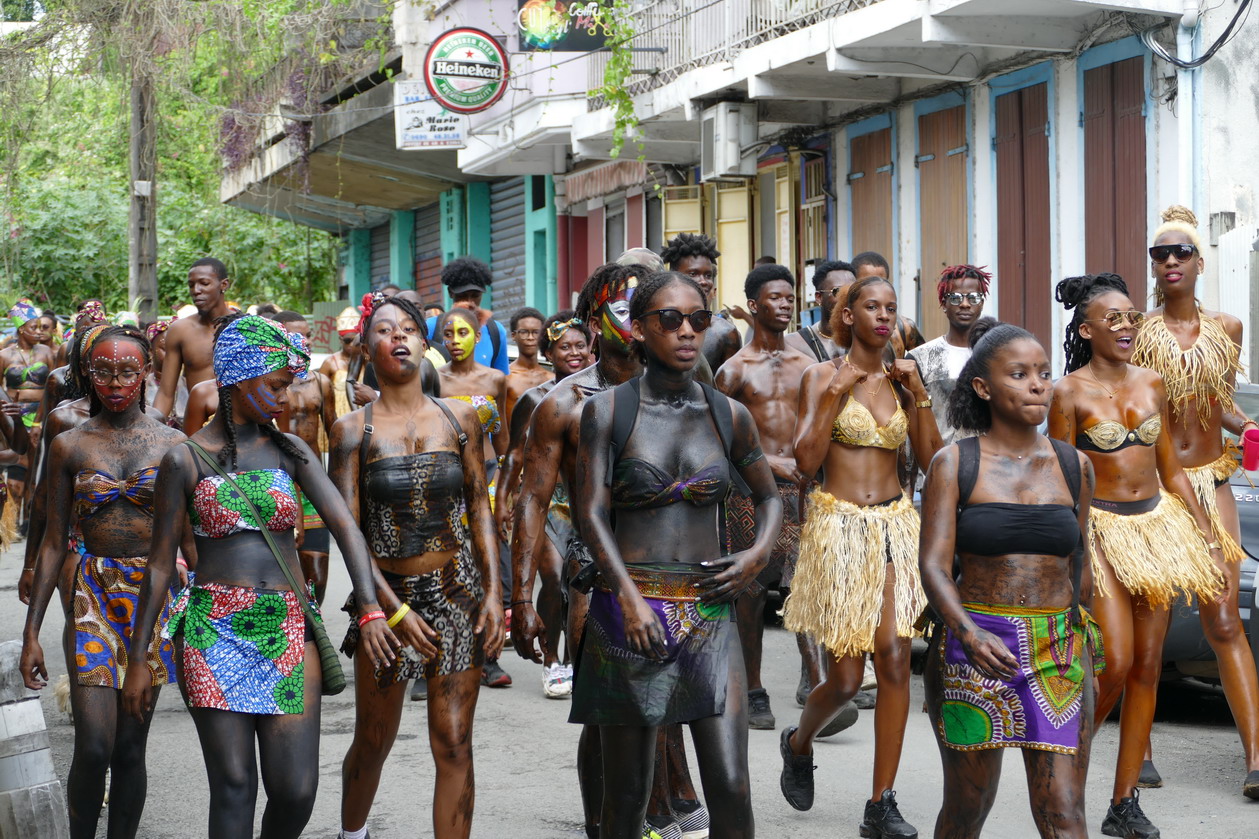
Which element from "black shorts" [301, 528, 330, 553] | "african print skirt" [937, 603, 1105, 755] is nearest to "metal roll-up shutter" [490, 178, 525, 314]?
"black shorts" [301, 528, 330, 553]

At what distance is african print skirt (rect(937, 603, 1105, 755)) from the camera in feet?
16.0

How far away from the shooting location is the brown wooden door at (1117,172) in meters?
14.0

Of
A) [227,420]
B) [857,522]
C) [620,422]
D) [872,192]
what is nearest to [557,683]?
[857,522]

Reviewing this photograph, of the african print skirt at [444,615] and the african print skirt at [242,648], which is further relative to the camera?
the african print skirt at [444,615]

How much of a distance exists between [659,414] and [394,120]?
21.8 metres

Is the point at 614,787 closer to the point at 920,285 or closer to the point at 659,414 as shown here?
the point at 659,414

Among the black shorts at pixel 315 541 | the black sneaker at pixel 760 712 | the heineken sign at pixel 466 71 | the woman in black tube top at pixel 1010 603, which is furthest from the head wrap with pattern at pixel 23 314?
the woman in black tube top at pixel 1010 603

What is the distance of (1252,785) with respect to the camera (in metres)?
6.71

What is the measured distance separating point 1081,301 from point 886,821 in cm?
216

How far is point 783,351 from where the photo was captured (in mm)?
8336

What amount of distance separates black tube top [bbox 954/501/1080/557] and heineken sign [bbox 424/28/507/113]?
695 inches

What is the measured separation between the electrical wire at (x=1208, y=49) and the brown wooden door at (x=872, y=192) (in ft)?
15.0

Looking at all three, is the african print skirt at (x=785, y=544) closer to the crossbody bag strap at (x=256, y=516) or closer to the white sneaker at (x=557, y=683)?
the white sneaker at (x=557, y=683)

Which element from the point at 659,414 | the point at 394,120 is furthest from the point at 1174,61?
Result: the point at 394,120
